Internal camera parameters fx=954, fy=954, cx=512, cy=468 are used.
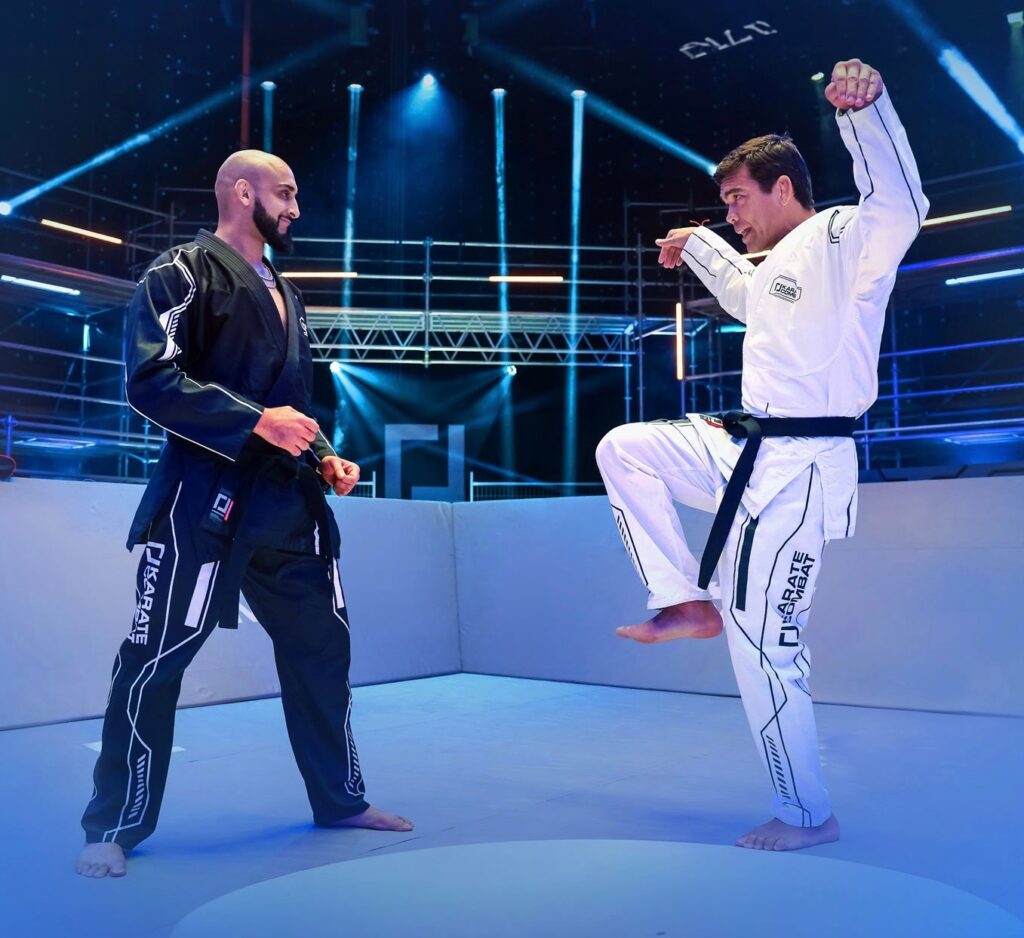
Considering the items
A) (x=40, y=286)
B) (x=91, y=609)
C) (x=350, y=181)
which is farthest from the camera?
(x=350, y=181)

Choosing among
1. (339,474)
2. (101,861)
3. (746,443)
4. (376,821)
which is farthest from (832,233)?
(101,861)

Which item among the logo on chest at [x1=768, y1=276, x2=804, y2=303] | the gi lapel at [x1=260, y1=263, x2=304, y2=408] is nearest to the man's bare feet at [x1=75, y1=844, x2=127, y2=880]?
the gi lapel at [x1=260, y1=263, x2=304, y2=408]

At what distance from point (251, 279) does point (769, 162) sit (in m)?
0.97

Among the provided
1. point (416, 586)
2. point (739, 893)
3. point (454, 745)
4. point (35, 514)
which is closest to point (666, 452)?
point (739, 893)

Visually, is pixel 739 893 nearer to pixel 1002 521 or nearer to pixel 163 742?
pixel 163 742

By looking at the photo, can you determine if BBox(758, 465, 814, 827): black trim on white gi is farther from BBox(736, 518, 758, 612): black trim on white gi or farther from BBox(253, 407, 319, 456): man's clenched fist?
BBox(253, 407, 319, 456): man's clenched fist

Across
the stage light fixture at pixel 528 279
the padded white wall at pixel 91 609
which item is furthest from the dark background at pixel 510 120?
the padded white wall at pixel 91 609

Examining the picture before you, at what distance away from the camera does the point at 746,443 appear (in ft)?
5.47

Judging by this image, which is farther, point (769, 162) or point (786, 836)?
point (769, 162)

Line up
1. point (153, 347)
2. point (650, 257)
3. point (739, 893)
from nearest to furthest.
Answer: point (739, 893) → point (153, 347) → point (650, 257)

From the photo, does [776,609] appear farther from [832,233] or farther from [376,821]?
[376,821]

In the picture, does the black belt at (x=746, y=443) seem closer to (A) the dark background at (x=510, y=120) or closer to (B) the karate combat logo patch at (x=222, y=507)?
(B) the karate combat logo patch at (x=222, y=507)

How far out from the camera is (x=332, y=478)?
1762 millimetres

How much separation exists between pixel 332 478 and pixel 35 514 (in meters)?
1.62
